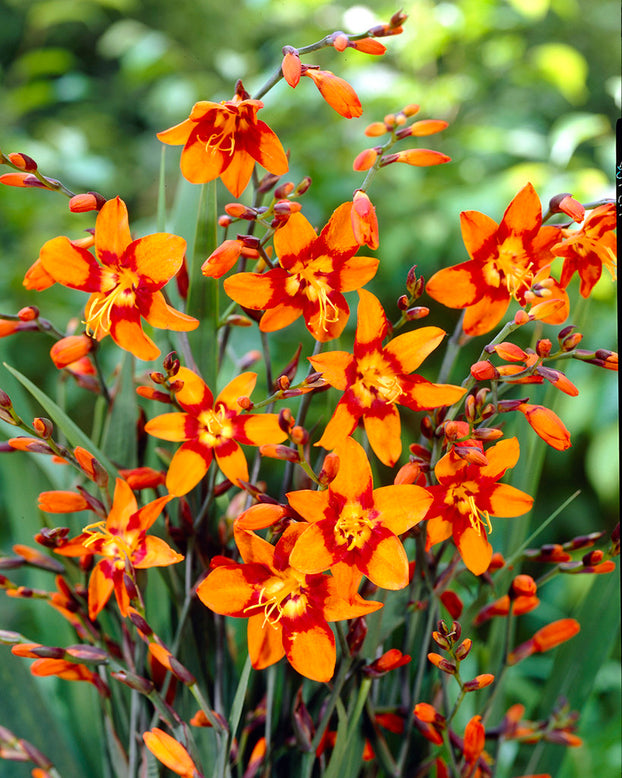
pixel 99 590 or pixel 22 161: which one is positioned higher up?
pixel 22 161

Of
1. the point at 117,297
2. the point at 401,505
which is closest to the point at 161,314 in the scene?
the point at 117,297

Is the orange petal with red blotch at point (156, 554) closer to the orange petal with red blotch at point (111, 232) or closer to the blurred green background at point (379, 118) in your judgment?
the orange petal with red blotch at point (111, 232)

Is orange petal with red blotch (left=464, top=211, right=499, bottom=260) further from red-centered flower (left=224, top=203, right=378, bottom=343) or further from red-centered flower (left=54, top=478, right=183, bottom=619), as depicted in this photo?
red-centered flower (left=54, top=478, right=183, bottom=619)

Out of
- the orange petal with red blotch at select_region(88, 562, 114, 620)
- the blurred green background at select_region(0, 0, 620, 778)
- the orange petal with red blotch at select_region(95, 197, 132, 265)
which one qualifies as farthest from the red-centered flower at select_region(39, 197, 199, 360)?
the blurred green background at select_region(0, 0, 620, 778)

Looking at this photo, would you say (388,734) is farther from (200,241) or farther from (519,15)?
(519,15)

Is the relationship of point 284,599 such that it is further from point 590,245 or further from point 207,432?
point 590,245

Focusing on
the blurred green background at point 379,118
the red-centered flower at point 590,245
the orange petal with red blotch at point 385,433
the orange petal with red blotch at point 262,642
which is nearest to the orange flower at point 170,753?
the orange petal with red blotch at point 262,642

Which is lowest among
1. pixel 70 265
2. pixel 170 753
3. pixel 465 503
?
pixel 170 753
